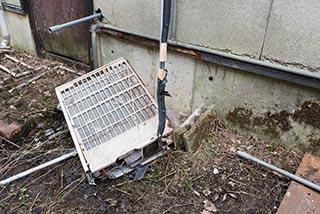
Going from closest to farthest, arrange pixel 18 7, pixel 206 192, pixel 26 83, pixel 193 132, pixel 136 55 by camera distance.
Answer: pixel 206 192
pixel 193 132
pixel 136 55
pixel 26 83
pixel 18 7

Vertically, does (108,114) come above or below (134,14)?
below

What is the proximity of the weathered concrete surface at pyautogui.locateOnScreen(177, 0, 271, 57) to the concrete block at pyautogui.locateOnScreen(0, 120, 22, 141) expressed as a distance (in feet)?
5.63

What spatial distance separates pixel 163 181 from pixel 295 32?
144 centimetres

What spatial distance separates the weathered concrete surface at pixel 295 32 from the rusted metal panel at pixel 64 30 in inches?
78.5

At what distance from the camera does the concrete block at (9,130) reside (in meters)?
2.62

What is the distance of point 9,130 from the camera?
2654 millimetres

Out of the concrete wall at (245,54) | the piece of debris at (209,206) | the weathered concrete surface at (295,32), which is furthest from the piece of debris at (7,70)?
the weathered concrete surface at (295,32)

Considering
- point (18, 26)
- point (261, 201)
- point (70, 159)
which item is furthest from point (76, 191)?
point (18, 26)

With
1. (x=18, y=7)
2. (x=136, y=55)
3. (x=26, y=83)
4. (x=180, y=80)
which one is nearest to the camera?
(x=180, y=80)

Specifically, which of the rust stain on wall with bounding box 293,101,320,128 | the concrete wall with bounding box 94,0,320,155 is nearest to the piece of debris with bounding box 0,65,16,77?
the concrete wall with bounding box 94,0,320,155

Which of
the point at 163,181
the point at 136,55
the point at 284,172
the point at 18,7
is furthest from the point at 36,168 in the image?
the point at 18,7

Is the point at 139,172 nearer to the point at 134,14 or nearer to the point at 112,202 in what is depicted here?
the point at 112,202

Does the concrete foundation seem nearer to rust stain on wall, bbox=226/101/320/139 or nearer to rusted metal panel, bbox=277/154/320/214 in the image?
rust stain on wall, bbox=226/101/320/139

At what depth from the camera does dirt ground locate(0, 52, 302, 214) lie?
2.04m
